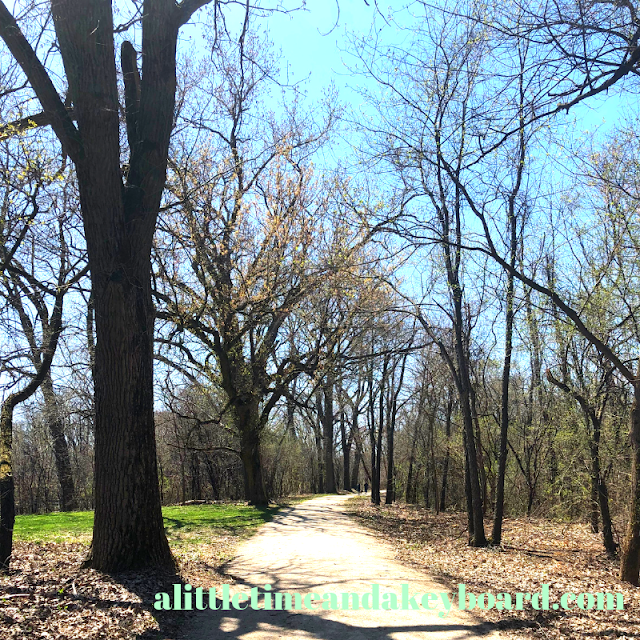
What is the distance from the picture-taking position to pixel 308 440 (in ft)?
141

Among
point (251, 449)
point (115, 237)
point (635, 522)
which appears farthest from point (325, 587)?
point (251, 449)

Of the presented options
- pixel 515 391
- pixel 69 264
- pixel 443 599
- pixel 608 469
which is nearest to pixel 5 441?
pixel 69 264

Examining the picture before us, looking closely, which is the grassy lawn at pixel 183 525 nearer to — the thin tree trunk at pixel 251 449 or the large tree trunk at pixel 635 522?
the thin tree trunk at pixel 251 449

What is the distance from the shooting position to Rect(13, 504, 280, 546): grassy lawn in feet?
31.0

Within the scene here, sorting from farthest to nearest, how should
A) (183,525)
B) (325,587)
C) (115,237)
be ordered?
(183,525), (115,237), (325,587)

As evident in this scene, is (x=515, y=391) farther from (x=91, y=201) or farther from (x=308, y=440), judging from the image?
(x=308, y=440)

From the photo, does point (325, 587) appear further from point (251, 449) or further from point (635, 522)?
point (251, 449)

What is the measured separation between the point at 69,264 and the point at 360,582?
7.82 m

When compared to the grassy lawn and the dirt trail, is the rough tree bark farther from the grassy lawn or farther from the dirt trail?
the grassy lawn

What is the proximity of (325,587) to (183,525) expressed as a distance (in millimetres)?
7288

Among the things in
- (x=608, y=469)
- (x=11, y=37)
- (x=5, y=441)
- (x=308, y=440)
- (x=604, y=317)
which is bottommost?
(x=308, y=440)

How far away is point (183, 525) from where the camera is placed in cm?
1247

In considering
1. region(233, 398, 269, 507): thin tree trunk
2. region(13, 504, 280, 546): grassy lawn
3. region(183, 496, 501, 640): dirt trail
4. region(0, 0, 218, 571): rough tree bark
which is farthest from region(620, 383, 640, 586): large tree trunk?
region(233, 398, 269, 507): thin tree trunk

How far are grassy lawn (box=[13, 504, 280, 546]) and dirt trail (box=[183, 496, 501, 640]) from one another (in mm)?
1281
